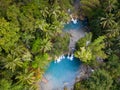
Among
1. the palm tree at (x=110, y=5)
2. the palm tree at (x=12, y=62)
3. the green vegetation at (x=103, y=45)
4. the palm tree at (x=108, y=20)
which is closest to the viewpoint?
the palm tree at (x=12, y=62)

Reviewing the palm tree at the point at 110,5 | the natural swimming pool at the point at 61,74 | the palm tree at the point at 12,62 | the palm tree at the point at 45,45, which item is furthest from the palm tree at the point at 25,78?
the palm tree at the point at 110,5

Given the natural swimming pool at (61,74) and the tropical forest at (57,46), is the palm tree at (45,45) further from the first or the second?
the natural swimming pool at (61,74)

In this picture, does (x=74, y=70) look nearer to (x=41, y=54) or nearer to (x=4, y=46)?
(x=41, y=54)

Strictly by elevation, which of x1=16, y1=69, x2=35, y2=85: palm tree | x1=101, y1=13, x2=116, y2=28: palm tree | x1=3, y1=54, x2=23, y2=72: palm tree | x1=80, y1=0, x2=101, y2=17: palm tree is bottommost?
x1=16, y1=69, x2=35, y2=85: palm tree

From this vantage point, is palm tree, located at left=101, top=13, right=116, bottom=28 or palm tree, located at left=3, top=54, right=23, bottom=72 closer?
palm tree, located at left=3, top=54, right=23, bottom=72

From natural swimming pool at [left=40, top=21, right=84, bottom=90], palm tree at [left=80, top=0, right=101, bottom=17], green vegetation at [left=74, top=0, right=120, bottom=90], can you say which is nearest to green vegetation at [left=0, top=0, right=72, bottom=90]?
natural swimming pool at [left=40, top=21, right=84, bottom=90]

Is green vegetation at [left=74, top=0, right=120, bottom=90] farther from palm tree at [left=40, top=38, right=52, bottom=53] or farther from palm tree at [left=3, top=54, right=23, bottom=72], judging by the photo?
palm tree at [left=3, top=54, right=23, bottom=72]

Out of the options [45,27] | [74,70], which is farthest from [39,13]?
[74,70]
